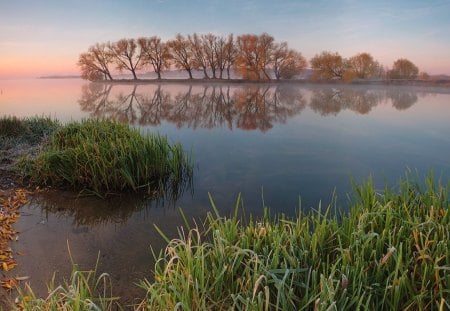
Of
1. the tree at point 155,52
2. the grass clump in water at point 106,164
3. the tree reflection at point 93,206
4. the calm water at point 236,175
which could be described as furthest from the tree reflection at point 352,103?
the tree at point 155,52

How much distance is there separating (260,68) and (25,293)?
5840 centimetres

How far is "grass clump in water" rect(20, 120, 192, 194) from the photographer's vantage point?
637cm

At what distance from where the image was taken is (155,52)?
213 ft

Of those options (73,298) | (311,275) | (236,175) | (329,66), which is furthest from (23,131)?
(329,66)

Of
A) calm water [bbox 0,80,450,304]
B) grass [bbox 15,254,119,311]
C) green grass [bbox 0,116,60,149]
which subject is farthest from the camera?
green grass [bbox 0,116,60,149]

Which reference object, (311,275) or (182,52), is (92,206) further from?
(182,52)

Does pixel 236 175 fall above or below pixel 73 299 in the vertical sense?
below

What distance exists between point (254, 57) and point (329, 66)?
13154mm

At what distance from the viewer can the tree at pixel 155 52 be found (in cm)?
6402

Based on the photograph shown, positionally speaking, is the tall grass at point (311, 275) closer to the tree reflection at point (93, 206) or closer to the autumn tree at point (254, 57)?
the tree reflection at point (93, 206)

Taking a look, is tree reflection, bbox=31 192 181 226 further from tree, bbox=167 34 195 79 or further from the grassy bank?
tree, bbox=167 34 195 79

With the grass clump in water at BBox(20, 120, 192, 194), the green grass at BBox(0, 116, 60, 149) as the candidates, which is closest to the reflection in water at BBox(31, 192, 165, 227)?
the grass clump in water at BBox(20, 120, 192, 194)

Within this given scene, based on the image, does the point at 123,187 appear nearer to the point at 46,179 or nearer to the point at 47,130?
the point at 46,179

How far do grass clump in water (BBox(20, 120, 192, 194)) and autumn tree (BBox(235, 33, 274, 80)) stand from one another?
54020mm
